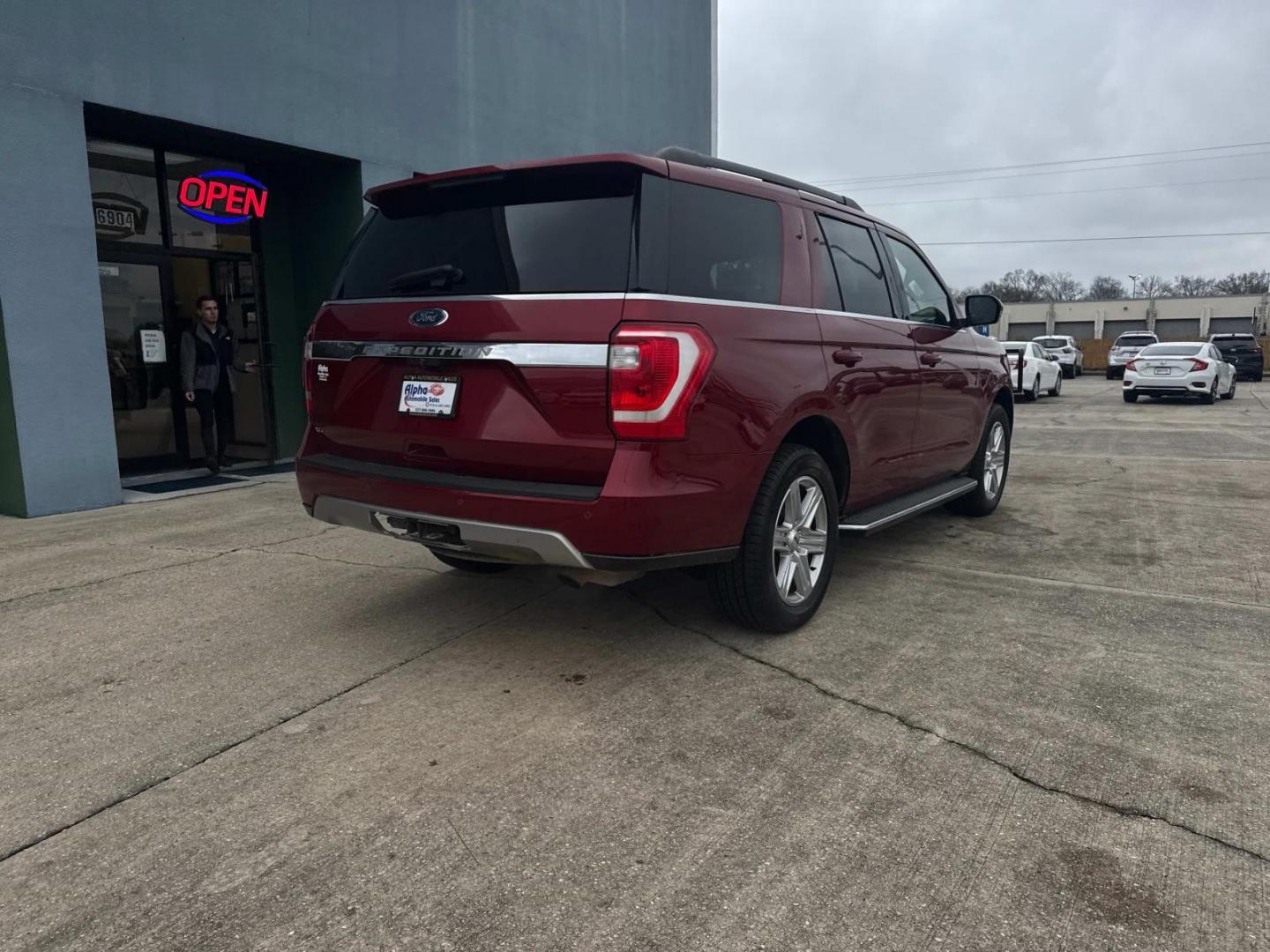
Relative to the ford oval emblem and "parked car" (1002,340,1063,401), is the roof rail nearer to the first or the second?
the ford oval emblem

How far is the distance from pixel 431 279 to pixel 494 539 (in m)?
1.10

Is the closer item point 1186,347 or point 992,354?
point 992,354

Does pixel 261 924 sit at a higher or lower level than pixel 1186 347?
lower

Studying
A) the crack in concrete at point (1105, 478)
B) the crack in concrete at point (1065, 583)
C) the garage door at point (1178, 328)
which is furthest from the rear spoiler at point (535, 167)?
the garage door at point (1178, 328)

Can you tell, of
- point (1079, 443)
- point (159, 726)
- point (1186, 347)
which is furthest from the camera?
point (1186, 347)

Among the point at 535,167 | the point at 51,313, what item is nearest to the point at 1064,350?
the point at 51,313

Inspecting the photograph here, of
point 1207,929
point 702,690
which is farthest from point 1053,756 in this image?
point 702,690

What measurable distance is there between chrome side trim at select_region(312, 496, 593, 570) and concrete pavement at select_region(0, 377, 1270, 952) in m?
0.54

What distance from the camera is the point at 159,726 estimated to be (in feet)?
10.4

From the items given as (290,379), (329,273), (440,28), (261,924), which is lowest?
(261,924)

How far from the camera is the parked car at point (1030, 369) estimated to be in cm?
2086

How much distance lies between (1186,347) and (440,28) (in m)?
17.7

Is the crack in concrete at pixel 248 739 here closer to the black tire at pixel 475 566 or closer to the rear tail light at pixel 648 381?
the black tire at pixel 475 566

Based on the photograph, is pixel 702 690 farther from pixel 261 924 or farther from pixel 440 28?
pixel 440 28
